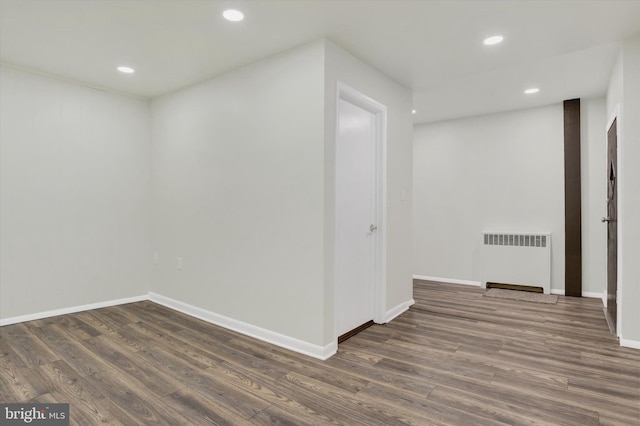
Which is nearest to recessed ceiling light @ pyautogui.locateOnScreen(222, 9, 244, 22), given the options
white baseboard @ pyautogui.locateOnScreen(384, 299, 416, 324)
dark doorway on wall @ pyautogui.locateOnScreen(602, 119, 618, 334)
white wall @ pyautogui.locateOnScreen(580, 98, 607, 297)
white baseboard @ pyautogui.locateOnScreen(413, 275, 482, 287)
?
white baseboard @ pyautogui.locateOnScreen(384, 299, 416, 324)

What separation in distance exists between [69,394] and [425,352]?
2.43m

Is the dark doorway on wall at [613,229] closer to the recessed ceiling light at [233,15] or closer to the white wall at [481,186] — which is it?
the white wall at [481,186]

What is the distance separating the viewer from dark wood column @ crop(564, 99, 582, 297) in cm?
461

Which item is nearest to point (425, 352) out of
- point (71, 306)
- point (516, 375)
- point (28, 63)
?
point (516, 375)

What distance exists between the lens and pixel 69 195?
12.6ft

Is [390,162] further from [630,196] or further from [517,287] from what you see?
[517,287]

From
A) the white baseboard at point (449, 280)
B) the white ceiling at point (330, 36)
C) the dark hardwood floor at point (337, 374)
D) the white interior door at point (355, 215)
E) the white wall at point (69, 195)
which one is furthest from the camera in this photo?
the white baseboard at point (449, 280)

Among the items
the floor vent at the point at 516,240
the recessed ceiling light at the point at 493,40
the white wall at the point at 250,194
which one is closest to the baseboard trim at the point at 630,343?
the floor vent at the point at 516,240

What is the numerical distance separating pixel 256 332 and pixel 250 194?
1.22 meters

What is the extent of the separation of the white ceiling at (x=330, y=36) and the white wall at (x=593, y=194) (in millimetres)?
814

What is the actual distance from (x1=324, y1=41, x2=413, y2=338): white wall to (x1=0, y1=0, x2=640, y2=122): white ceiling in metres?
0.14

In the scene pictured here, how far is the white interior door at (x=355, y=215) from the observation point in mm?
3055

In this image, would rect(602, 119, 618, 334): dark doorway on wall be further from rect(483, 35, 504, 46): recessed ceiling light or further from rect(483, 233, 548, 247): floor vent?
rect(483, 35, 504, 46): recessed ceiling light

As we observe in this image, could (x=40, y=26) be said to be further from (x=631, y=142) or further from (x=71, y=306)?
(x=631, y=142)
